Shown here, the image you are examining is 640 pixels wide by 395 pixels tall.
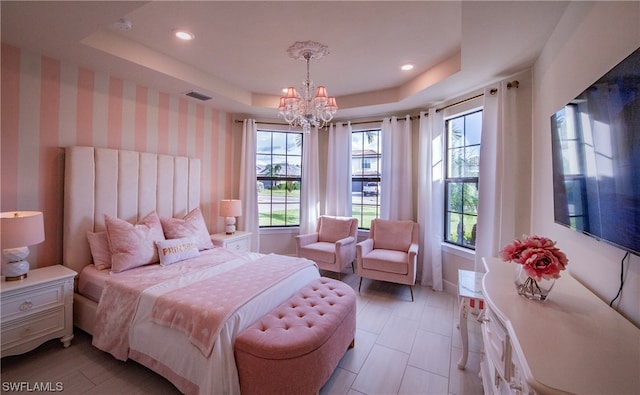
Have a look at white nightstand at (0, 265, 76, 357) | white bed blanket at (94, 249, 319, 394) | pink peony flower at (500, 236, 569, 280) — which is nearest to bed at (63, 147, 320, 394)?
white bed blanket at (94, 249, 319, 394)

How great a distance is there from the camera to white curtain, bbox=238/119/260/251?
432cm

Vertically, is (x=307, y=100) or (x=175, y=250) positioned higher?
(x=307, y=100)

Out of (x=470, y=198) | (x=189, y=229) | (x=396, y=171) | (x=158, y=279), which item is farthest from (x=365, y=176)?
(x=158, y=279)

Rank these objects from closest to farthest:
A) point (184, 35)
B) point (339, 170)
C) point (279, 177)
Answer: point (184, 35) < point (339, 170) < point (279, 177)

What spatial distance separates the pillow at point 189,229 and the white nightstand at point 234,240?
313 mm

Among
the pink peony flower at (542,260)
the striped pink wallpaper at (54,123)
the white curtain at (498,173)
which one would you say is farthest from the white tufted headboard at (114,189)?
the white curtain at (498,173)

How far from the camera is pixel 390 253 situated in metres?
3.62

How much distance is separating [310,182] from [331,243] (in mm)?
1096

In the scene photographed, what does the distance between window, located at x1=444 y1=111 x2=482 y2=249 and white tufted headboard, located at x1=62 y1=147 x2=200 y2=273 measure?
353 cm

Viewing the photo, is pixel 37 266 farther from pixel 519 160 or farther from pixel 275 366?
pixel 519 160

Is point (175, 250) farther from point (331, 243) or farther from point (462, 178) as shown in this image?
point (462, 178)

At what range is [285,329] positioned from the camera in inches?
67.0

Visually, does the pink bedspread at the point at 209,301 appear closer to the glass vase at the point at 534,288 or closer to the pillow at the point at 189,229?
the pillow at the point at 189,229

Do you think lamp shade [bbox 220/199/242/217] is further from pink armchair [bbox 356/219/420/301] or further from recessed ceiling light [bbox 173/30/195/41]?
recessed ceiling light [bbox 173/30/195/41]
